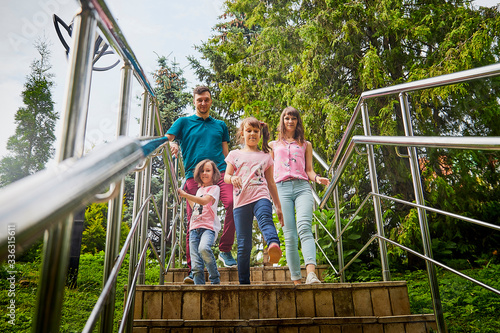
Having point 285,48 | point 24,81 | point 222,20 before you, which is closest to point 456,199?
point 285,48

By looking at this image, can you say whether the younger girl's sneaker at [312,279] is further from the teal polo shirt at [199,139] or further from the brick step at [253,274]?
the teal polo shirt at [199,139]

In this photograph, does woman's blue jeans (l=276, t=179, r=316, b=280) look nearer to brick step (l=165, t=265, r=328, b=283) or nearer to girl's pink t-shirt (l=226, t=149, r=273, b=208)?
girl's pink t-shirt (l=226, t=149, r=273, b=208)

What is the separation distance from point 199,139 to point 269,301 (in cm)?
172

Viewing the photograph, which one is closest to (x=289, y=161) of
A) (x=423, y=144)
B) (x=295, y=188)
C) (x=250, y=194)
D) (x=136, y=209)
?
(x=295, y=188)

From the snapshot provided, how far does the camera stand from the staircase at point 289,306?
6.09 ft

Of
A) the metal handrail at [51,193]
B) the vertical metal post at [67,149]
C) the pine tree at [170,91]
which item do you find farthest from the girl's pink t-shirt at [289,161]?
the pine tree at [170,91]

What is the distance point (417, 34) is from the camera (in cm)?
525

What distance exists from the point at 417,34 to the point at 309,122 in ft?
6.34

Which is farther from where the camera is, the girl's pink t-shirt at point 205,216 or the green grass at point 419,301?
the girl's pink t-shirt at point 205,216

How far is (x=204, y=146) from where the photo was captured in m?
3.31

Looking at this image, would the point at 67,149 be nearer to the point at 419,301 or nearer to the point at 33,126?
the point at 419,301

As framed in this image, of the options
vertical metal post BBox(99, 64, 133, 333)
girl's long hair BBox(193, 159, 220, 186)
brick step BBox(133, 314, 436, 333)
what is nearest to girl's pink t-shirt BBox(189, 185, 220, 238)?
girl's long hair BBox(193, 159, 220, 186)

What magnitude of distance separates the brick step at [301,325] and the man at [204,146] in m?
1.37

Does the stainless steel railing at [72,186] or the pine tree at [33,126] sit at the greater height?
the pine tree at [33,126]
